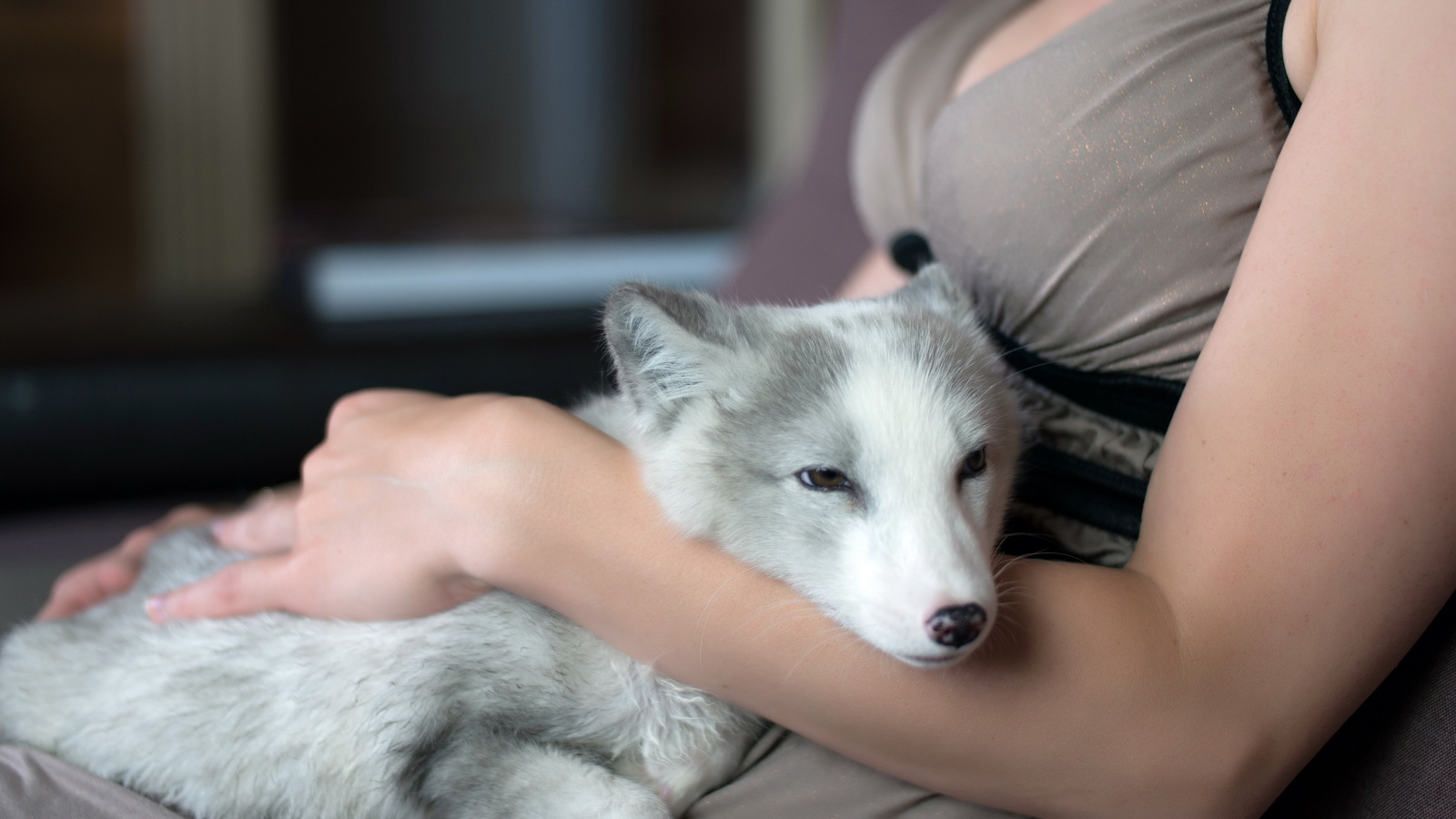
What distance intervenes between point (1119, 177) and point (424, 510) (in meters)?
0.64

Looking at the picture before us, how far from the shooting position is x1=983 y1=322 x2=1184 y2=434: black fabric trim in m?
0.89

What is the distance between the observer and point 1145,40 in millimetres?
891

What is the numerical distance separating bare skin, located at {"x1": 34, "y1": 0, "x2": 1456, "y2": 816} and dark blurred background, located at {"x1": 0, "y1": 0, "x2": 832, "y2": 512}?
0.96 m

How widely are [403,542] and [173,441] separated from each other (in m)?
0.97

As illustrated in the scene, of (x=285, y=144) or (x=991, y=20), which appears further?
(x=285, y=144)

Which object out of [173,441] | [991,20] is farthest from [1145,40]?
[173,441]

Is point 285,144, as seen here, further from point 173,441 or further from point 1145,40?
point 1145,40

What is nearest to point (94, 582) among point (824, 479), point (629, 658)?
point (629, 658)

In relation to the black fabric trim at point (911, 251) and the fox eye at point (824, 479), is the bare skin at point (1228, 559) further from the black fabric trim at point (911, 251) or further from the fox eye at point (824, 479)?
the black fabric trim at point (911, 251)

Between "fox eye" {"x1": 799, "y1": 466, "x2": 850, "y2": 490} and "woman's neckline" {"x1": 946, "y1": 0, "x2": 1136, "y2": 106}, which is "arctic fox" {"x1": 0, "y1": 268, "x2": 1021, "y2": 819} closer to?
"fox eye" {"x1": 799, "y1": 466, "x2": 850, "y2": 490}

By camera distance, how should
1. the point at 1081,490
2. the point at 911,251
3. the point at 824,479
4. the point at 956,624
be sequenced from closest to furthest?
the point at 956,624 → the point at 824,479 → the point at 1081,490 → the point at 911,251

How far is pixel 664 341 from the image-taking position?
877 millimetres

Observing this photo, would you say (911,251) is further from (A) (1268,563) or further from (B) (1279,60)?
(A) (1268,563)

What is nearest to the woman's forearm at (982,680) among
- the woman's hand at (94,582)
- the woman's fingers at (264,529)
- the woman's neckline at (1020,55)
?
the woman's fingers at (264,529)
